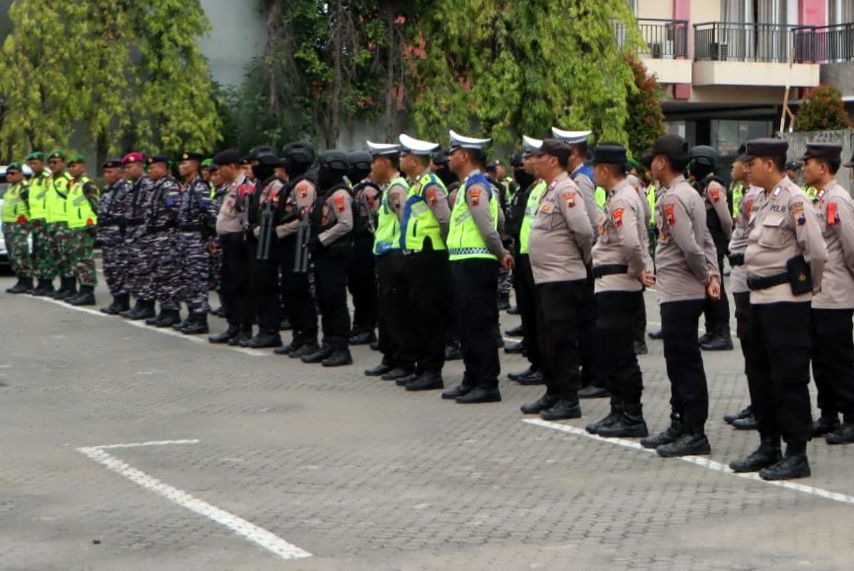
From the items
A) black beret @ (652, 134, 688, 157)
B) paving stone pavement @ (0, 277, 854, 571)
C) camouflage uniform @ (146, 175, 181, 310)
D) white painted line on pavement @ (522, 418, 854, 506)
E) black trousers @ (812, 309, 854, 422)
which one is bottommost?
white painted line on pavement @ (522, 418, 854, 506)

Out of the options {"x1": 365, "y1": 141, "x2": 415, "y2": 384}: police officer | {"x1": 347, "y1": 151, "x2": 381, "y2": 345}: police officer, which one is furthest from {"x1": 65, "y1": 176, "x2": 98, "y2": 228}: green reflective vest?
{"x1": 365, "y1": 141, "x2": 415, "y2": 384}: police officer

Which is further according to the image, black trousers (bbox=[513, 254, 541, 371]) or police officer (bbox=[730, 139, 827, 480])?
black trousers (bbox=[513, 254, 541, 371])

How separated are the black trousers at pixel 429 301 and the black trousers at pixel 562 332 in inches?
64.7

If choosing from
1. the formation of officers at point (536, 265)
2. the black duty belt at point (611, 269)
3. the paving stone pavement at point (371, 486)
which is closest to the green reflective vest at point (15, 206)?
the formation of officers at point (536, 265)

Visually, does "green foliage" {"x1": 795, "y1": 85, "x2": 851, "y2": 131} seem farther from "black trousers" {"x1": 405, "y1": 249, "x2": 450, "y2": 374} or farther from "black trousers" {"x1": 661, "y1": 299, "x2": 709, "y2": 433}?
"black trousers" {"x1": 661, "y1": 299, "x2": 709, "y2": 433}

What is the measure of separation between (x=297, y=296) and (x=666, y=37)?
26864 millimetres

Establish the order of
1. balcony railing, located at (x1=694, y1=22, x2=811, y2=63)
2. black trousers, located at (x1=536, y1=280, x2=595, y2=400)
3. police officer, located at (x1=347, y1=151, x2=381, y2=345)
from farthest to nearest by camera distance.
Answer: balcony railing, located at (x1=694, y1=22, x2=811, y2=63) → police officer, located at (x1=347, y1=151, x2=381, y2=345) → black trousers, located at (x1=536, y1=280, x2=595, y2=400)

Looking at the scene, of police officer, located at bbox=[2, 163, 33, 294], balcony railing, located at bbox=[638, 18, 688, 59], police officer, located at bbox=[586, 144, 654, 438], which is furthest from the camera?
balcony railing, located at bbox=[638, 18, 688, 59]

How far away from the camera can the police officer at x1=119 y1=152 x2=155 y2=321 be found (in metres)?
18.3

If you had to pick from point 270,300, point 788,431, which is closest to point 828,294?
point 788,431

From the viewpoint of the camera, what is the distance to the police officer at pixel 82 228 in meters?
21.2

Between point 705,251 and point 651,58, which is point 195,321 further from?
point 651,58

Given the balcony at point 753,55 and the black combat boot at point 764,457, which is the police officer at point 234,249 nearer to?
the black combat boot at point 764,457

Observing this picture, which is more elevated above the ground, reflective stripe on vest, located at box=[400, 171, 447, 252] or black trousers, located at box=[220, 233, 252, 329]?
reflective stripe on vest, located at box=[400, 171, 447, 252]
